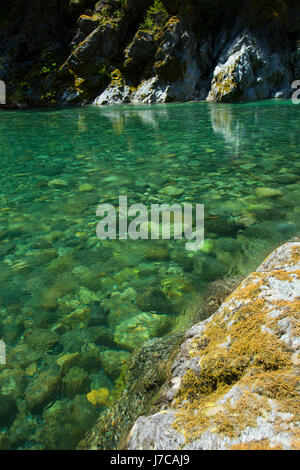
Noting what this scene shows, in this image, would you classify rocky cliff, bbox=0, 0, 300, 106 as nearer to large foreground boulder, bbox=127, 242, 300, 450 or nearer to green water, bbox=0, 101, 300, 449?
green water, bbox=0, 101, 300, 449

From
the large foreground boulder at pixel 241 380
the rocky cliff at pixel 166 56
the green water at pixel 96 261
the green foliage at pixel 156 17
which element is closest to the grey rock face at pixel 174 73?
the rocky cliff at pixel 166 56

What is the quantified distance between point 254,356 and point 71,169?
7080 millimetres

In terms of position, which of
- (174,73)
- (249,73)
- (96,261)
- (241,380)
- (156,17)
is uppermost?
(156,17)

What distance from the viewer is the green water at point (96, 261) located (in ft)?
7.75

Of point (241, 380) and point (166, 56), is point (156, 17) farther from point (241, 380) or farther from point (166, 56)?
point (241, 380)

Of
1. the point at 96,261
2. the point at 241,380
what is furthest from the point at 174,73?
the point at 241,380

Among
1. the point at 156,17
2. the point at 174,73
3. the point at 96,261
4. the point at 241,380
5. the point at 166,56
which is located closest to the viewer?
the point at 241,380

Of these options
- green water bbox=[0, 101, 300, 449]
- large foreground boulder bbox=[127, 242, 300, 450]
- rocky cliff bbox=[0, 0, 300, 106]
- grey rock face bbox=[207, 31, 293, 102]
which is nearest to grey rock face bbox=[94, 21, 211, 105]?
rocky cliff bbox=[0, 0, 300, 106]

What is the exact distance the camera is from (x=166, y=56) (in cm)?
2677

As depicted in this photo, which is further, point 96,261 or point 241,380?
point 96,261

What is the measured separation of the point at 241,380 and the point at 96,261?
2714 mm

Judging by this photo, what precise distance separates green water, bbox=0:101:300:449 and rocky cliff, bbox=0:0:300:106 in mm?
20503

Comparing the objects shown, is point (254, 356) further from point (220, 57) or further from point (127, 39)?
point (127, 39)

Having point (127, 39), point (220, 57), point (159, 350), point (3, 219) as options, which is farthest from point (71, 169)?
point (127, 39)
